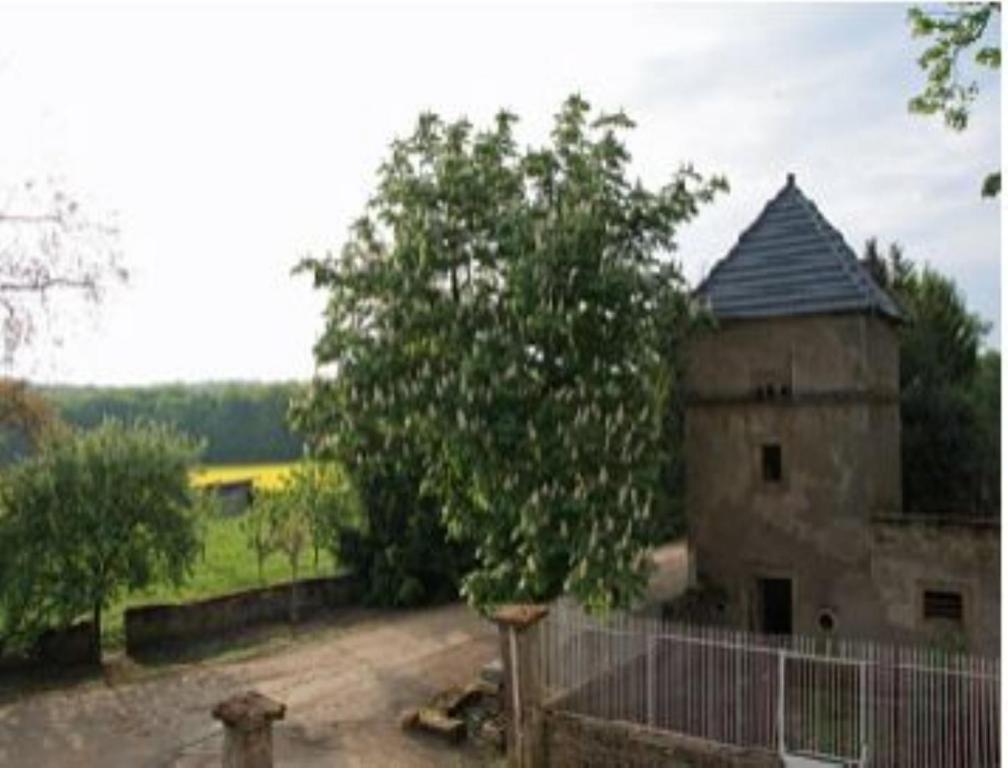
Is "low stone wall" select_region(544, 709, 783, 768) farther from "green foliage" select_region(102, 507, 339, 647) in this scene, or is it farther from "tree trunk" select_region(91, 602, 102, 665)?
"tree trunk" select_region(91, 602, 102, 665)

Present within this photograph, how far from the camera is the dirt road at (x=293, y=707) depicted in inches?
599

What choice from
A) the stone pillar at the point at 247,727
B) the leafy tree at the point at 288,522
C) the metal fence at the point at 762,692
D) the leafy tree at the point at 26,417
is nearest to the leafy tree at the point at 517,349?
the metal fence at the point at 762,692

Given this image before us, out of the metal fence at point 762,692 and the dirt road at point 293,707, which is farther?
the dirt road at point 293,707

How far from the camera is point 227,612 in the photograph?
25.2m

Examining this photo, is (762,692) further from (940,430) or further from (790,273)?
(940,430)

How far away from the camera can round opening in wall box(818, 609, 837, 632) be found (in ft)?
60.2

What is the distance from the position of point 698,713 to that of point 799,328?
7959mm

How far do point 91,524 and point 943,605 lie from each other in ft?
57.1

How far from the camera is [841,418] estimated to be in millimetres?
18219

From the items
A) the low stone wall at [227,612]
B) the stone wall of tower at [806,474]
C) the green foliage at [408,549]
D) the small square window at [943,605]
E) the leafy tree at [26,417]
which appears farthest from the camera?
the green foliage at [408,549]

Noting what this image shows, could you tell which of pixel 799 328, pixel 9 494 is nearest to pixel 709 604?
pixel 799 328

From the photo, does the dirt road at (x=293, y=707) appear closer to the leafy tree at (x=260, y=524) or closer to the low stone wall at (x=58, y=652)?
the low stone wall at (x=58, y=652)

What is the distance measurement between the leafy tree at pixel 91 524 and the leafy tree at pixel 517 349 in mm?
6466

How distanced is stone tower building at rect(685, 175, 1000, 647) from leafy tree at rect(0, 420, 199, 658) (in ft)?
39.5
